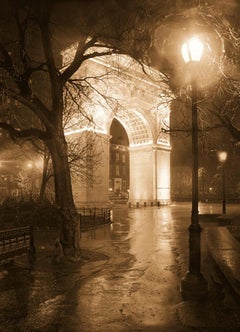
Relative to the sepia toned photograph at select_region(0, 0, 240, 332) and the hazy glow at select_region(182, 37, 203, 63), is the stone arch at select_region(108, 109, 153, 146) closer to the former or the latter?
the sepia toned photograph at select_region(0, 0, 240, 332)

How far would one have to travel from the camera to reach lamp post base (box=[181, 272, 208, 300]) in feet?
23.7

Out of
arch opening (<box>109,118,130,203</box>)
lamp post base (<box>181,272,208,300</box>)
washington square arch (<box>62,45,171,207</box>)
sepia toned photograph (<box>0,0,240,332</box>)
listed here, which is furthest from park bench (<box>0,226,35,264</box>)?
arch opening (<box>109,118,130,203</box>)

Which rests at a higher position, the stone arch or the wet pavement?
the stone arch

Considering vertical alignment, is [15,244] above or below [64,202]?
below

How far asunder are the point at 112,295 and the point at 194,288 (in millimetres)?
1641

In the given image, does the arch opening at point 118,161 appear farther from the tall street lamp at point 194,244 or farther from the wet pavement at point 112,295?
the tall street lamp at point 194,244

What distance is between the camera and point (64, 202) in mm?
10805

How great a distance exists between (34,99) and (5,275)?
491 cm

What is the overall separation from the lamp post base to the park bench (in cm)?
468

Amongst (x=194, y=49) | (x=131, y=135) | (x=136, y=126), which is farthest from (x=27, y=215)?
(x=131, y=135)

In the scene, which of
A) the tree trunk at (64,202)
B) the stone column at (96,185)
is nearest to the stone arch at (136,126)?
the stone column at (96,185)

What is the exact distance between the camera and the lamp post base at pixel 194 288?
7.22 meters

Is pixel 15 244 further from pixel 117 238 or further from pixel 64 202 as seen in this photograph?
pixel 117 238

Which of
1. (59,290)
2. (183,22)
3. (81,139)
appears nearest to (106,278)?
(59,290)
